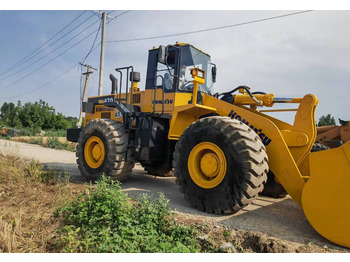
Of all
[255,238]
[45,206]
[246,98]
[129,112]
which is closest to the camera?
[255,238]

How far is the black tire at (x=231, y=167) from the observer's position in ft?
12.9

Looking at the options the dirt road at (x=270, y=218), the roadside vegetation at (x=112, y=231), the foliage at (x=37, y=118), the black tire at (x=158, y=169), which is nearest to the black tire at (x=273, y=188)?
the dirt road at (x=270, y=218)

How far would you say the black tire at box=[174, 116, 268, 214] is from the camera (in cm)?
393

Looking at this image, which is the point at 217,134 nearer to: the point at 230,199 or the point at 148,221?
the point at 230,199

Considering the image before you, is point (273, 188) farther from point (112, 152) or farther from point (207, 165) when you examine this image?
point (112, 152)

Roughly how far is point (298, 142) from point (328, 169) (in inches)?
43.7

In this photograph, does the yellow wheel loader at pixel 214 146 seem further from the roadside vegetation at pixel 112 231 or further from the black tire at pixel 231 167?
the roadside vegetation at pixel 112 231

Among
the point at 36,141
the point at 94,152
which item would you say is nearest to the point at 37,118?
the point at 36,141

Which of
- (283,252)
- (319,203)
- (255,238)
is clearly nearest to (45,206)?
(255,238)

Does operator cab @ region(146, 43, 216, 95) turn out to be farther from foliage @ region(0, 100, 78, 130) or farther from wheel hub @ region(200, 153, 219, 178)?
foliage @ region(0, 100, 78, 130)

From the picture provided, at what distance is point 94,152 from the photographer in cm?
649

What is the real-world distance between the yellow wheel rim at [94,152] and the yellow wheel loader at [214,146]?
0.02 meters

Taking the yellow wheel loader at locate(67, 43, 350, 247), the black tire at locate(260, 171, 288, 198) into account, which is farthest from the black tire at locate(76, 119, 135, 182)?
the black tire at locate(260, 171, 288, 198)

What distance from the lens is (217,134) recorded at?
434cm
